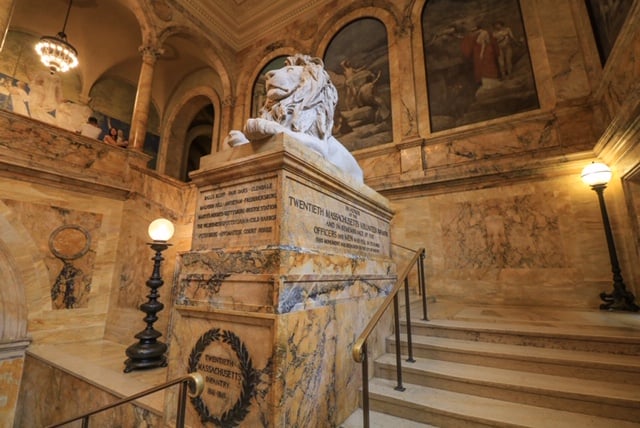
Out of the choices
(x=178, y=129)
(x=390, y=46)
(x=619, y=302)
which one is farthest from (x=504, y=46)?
(x=178, y=129)

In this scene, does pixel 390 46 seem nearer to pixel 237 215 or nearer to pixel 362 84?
pixel 362 84

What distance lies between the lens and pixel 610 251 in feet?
12.5

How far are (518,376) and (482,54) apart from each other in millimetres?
5906

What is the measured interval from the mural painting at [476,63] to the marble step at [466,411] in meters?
4.99

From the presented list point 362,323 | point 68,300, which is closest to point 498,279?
point 362,323

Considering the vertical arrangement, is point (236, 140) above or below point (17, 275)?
above

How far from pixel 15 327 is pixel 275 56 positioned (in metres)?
8.83

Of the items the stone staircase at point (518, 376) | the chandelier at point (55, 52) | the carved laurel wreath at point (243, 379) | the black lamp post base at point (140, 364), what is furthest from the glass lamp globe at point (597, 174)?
the chandelier at point (55, 52)

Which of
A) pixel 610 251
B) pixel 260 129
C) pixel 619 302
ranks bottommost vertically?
pixel 619 302

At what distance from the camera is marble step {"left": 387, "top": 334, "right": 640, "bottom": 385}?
2082mm

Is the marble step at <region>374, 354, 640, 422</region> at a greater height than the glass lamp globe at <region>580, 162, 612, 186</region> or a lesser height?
lesser

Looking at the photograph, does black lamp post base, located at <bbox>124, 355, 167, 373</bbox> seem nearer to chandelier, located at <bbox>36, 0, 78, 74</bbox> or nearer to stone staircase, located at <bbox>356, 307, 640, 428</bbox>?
stone staircase, located at <bbox>356, 307, 640, 428</bbox>

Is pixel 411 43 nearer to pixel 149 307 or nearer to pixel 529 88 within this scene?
pixel 529 88

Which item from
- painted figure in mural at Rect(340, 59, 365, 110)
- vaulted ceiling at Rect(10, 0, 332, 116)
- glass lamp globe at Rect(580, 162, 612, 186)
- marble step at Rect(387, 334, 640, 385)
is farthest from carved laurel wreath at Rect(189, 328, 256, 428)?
vaulted ceiling at Rect(10, 0, 332, 116)
